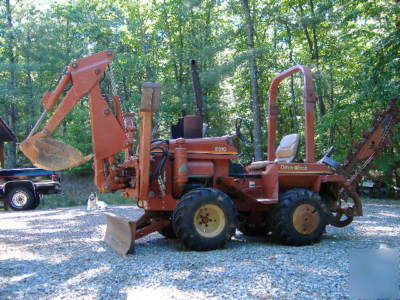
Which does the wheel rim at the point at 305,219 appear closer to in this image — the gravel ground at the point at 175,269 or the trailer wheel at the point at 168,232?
the gravel ground at the point at 175,269

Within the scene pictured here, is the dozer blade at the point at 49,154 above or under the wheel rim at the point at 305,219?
above

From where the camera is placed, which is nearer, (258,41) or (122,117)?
(122,117)

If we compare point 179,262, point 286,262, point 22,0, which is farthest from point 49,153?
point 22,0

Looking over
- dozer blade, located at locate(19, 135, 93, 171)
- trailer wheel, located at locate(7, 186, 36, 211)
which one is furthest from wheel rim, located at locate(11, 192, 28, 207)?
dozer blade, located at locate(19, 135, 93, 171)

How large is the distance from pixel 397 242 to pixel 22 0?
1141 inches

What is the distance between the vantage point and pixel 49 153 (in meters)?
6.62

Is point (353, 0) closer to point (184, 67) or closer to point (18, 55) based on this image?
point (184, 67)


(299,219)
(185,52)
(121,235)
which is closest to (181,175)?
(121,235)

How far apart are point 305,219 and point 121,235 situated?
2.87 meters

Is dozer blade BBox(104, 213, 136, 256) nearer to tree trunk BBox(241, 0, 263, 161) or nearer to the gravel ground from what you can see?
the gravel ground

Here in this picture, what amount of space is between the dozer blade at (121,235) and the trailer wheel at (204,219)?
24.8 inches

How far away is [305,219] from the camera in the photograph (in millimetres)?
6879

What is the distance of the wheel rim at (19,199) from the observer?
51.8 feet

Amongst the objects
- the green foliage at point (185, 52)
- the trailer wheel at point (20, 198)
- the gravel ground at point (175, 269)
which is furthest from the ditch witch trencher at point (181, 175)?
the green foliage at point (185, 52)
